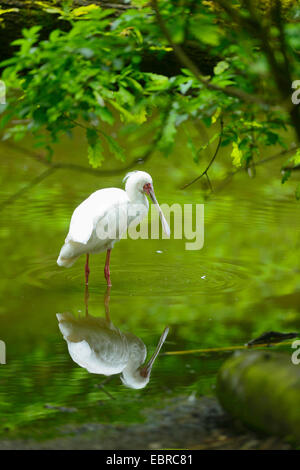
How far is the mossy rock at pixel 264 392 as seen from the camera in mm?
3521

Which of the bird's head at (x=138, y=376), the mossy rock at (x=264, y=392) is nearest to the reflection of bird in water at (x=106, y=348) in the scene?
the bird's head at (x=138, y=376)

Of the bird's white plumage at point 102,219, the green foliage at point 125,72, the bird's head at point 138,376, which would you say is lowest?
the bird's head at point 138,376

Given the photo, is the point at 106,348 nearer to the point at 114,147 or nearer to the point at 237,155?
the point at 237,155

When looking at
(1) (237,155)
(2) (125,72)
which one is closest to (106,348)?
(1) (237,155)

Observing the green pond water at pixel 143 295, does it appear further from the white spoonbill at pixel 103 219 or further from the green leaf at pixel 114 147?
the green leaf at pixel 114 147

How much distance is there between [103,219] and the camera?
21.0 feet

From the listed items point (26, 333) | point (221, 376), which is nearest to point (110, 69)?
point (221, 376)

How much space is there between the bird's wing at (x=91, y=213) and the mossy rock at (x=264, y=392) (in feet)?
7.93

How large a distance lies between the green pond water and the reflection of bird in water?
6cm

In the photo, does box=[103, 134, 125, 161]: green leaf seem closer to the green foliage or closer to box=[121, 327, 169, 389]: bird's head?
the green foliage

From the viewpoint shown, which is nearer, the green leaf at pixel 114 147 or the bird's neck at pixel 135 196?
the green leaf at pixel 114 147

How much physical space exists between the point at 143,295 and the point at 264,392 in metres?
2.35

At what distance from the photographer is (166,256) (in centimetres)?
691

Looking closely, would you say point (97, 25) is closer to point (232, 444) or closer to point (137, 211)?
point (232, 444)
